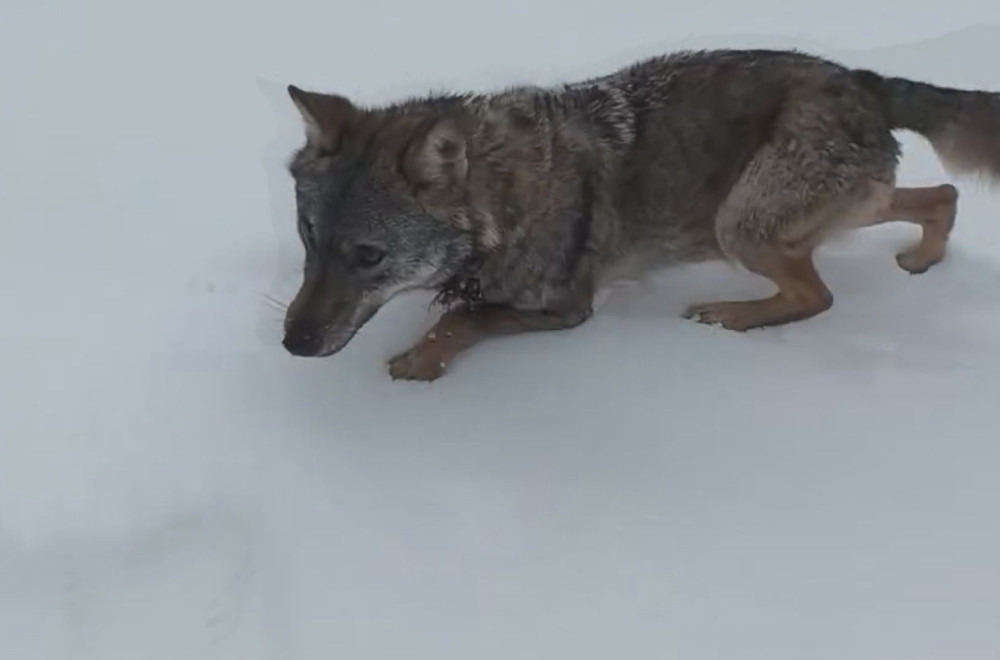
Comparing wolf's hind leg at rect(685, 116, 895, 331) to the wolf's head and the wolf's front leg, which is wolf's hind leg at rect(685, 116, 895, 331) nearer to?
the wolf's front leg

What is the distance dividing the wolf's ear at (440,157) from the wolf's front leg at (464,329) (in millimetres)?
439

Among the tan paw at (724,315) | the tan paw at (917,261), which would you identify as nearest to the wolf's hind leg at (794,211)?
the tan paw at (724,315)

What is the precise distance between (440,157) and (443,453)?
810 millimetres

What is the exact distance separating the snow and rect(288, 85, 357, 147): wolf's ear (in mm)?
579

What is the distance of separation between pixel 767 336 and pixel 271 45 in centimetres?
258

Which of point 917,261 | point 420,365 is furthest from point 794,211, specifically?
point 420,365

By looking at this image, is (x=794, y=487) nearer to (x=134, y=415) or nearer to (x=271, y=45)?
(x=134, y=415)

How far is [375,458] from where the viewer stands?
3367 millimetres

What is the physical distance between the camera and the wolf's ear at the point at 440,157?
135 inches

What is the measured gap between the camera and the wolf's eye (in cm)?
345

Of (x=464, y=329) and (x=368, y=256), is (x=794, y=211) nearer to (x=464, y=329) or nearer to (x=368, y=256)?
(x=464, y=329)

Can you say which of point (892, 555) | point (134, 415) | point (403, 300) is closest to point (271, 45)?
point (403, 300)

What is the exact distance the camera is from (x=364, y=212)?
343 centimetres

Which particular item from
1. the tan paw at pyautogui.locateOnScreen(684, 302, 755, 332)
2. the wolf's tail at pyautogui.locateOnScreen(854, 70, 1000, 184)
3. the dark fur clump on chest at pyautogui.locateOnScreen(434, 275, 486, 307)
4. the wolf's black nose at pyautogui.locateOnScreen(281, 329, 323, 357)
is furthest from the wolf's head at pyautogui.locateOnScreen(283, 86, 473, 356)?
the wolf's tail at pyautogui.locateOnScreen(854, 70, 1000, 184)
